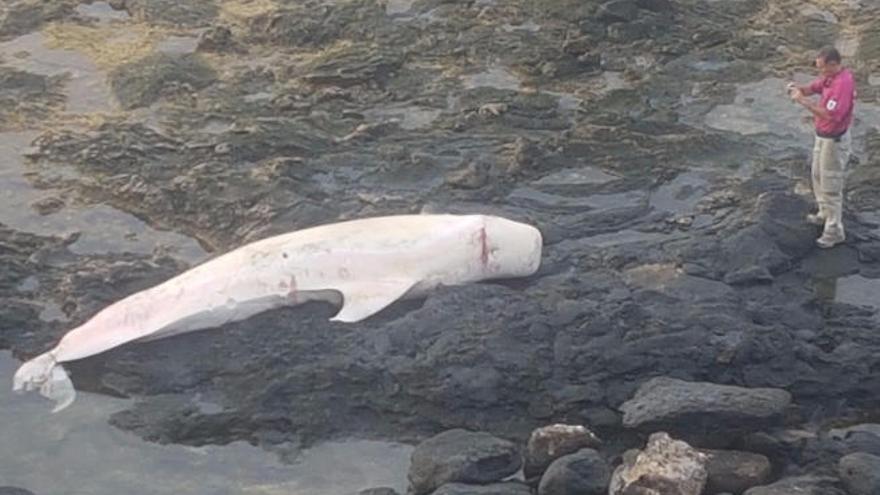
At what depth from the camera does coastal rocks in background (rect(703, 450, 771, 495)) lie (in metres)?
11.9

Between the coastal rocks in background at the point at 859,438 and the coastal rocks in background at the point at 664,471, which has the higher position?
the coastal rocks in background at the point at 664,471

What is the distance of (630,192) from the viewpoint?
16484 mm

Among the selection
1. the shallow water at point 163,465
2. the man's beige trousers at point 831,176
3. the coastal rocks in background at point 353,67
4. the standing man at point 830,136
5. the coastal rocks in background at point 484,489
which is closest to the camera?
the coastal rocks in background at point 484,489

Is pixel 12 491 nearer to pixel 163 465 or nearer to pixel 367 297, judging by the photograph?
pixel 163 465

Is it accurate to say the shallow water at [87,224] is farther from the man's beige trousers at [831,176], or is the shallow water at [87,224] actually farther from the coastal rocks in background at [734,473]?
the man's beige trousers at [831,176]

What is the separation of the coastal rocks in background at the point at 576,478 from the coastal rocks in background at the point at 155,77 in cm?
857

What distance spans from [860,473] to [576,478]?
205cm

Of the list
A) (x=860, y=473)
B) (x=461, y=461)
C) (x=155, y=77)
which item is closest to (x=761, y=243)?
(x=860, y=473)

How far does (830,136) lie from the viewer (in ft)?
48.7

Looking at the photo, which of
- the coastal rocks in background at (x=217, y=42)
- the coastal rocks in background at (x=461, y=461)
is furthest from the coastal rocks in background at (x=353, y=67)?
the coastal rocks in background at (x=461, y=461)

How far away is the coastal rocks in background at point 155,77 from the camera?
18.7m

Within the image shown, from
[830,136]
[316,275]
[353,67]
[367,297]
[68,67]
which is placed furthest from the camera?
[68,67]

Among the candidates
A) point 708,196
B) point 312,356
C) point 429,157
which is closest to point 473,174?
point 429,157

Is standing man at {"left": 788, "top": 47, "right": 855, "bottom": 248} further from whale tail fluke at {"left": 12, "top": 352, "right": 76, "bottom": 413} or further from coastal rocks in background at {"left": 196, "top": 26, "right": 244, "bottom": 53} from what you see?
coastal rocks in background at {"left": 196, "top": 26, "right": 244, "bottom": 53}
